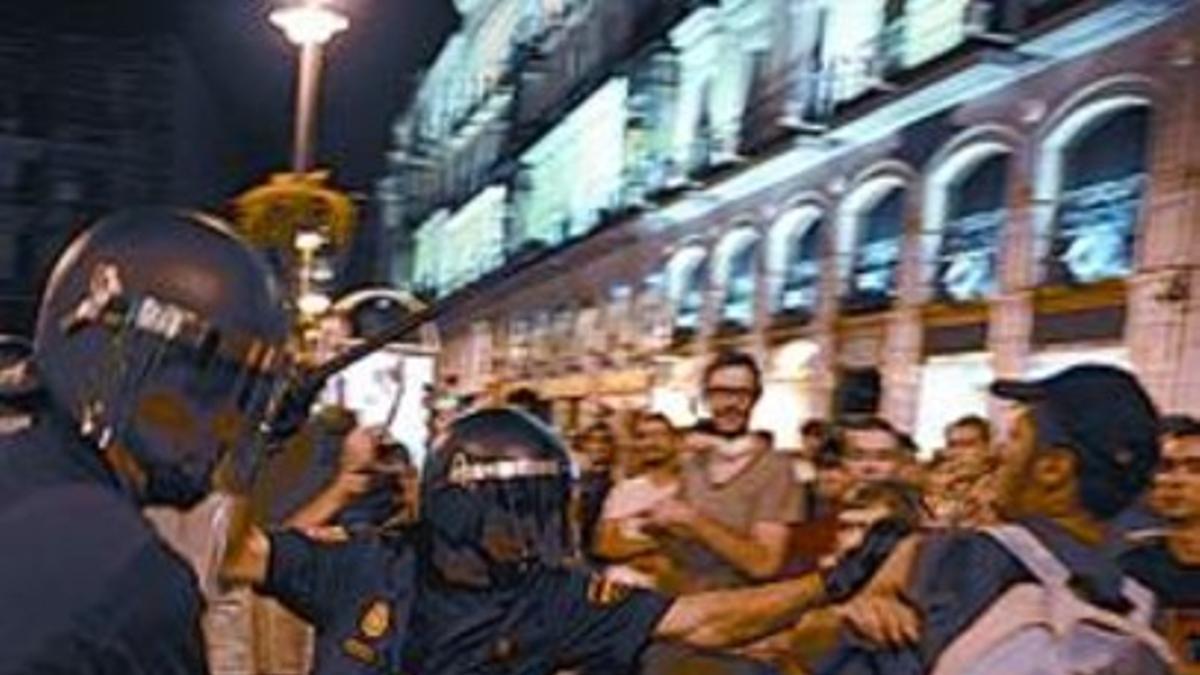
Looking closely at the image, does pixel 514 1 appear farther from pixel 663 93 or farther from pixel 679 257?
pixel 679 257

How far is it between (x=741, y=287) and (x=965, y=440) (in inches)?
947

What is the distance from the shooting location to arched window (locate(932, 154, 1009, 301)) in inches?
848

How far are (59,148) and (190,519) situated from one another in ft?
213

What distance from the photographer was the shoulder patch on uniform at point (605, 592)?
429 cm

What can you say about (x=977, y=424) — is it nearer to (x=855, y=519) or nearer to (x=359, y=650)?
(x=855, y=519)

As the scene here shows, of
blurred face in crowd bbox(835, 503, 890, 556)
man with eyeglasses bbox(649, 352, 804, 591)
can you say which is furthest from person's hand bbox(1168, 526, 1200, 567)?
man with eyeglasses bbox(649, 352, 804, 591)

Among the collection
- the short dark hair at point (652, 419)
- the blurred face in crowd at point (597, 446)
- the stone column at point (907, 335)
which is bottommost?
the blurred face in crowd at point (597, 446)

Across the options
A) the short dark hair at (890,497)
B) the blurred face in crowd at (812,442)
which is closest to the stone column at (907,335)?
the blurred face in crowd at (812,442)

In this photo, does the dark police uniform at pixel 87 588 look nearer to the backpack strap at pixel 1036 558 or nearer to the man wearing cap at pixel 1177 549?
the backpack strap at pixel 1036 558

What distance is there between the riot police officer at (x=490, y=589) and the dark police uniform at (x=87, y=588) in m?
1.94

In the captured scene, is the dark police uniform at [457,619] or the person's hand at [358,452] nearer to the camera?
the dark police uniform at [457,619]

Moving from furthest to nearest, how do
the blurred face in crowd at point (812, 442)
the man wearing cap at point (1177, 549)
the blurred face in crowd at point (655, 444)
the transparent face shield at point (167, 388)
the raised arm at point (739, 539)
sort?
the blurred face in crowd at point (812, 442) < the blurred face in crowd at point (655, 444) < the raised arm at point (739, 539) < the man wearing cap at point (1177, 549) < the transparent face shield at point (167, 388)

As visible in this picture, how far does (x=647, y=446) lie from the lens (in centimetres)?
898

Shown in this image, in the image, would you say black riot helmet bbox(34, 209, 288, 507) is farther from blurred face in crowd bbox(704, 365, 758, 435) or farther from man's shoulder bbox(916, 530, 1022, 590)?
blurred face in crowd bbox(704, 365, 758, 435)
